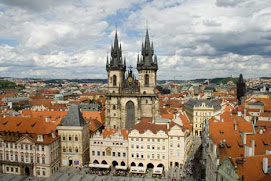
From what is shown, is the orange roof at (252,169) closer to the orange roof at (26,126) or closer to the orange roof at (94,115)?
the orange roof at (26,126)

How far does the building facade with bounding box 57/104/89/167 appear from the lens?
233 feet

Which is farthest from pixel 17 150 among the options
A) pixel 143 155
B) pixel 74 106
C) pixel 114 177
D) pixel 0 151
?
pixel 143 155

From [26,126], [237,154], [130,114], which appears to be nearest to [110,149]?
[26,126]

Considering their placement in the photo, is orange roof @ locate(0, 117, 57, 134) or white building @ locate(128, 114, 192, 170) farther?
white building @ locate(128, 114, 192, 170)

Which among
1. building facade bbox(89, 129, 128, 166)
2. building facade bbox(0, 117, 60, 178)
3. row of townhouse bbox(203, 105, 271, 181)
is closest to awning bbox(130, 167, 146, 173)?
building facade bbox(89, 129, 128, 166)

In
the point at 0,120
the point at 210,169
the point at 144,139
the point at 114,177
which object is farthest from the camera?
the point at 0,120

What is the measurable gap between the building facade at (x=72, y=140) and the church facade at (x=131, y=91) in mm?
22441

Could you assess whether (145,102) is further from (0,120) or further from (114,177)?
(0,120)

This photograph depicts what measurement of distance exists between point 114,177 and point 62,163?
16546mm

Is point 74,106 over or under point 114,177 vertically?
over

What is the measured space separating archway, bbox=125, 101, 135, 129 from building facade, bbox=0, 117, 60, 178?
29.1 metres

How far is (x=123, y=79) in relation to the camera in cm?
9512

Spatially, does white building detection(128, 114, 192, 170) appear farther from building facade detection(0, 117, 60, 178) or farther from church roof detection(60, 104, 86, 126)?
building facade detection(0, 117, 60, 178)

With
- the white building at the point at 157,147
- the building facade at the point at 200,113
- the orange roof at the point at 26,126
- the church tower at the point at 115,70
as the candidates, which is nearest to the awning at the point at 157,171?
the white building at the point at 157,147
